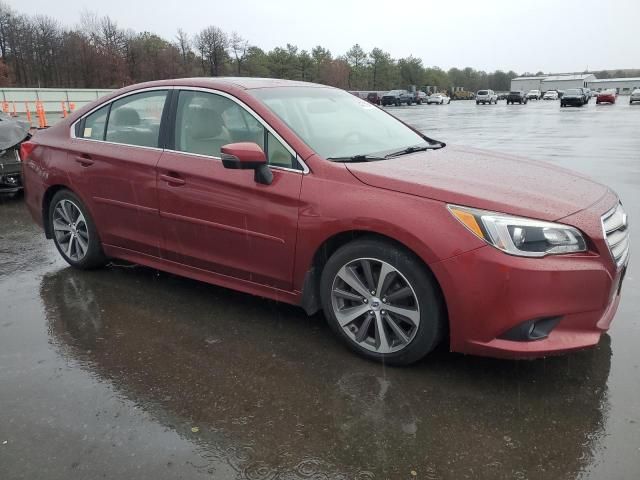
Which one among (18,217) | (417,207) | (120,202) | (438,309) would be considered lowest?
(18,217)

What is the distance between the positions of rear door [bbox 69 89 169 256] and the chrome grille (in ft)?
9.74

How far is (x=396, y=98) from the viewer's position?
6384 centimetres

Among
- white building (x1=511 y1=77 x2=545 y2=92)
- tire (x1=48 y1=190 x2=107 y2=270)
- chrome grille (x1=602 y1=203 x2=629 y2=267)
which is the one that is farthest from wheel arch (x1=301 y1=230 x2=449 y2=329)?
white building (x1=511 y1=77 x2=545 y2=92)

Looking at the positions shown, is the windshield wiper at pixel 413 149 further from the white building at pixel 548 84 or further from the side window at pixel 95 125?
the white building at pixel 548 84

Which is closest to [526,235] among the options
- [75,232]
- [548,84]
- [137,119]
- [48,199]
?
[137,119]

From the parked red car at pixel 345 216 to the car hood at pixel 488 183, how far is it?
0.04 feet

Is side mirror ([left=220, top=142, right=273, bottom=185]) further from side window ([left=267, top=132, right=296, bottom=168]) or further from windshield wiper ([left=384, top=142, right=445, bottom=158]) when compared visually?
windshield wiper ([left=384, top=142, right=445, bottom=158])

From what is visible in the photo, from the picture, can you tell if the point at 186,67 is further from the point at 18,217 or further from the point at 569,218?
the point at 569,218

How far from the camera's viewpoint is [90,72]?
6781cm

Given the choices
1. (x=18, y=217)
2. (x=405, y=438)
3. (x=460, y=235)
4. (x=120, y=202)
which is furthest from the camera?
(x=18, y=217)

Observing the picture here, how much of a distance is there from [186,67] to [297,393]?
3221 inches

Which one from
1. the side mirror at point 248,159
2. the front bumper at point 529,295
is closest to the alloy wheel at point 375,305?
the front bumper at point 529,295

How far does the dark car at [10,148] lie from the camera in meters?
8.04

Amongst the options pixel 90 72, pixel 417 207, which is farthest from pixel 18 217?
pixel 90 72
